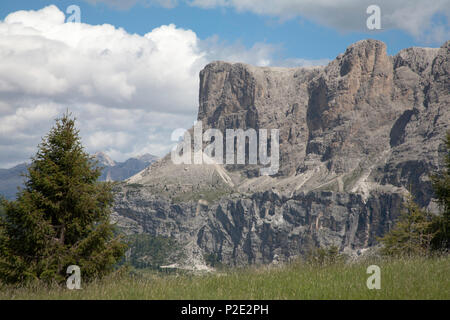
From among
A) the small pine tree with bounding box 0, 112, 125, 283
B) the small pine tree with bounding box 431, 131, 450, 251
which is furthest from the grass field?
the small pine tree with bounding box 431, 131, 450, 251

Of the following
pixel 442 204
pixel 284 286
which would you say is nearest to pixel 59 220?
pixel 284 286

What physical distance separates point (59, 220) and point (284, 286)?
11415 mm

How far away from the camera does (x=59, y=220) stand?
62.6 ft

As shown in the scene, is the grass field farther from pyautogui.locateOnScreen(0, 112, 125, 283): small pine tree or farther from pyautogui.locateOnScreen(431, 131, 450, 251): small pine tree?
pyautogui.locateOnScreen(431, 131, 450, 251): small pine tree

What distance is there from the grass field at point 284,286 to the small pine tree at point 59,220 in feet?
16.3

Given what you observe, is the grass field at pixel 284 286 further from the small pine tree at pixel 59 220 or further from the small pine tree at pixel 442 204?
the small pine tree at pixel 442 204

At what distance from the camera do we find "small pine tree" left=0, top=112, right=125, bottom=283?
18281mm

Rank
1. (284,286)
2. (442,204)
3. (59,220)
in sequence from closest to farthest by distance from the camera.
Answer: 1. (284,286)
2. (59,220)
3. (442,204)

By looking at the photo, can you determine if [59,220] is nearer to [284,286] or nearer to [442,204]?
[284,286]

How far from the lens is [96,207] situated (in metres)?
20.4

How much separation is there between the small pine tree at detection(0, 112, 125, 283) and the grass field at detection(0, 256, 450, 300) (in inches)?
196
